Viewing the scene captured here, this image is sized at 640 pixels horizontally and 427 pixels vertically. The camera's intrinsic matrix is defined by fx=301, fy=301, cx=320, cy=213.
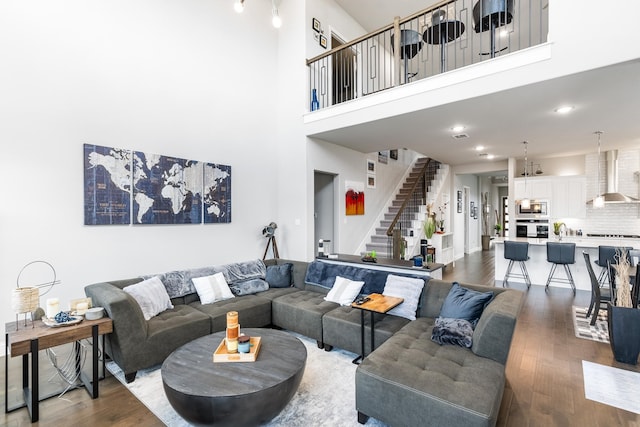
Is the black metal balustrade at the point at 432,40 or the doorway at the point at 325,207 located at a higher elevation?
the black metal balustrade at the point at 432,40

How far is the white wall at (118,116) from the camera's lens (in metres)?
3.20

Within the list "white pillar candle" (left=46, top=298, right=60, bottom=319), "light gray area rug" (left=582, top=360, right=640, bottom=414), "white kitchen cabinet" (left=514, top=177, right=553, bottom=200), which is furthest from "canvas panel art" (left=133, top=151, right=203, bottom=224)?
"white kitchen cabinet" (left=514, top=177, right=553, bottom=200)

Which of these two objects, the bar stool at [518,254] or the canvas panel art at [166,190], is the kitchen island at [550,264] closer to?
the bar stool at [518,254]

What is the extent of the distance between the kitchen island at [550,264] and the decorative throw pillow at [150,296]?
249 inches

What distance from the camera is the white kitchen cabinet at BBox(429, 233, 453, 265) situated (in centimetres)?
764

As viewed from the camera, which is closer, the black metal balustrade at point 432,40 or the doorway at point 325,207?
the black metal balustrade at point 432,40

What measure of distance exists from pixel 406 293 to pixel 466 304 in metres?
0.67

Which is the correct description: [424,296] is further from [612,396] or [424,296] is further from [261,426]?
[261,426]

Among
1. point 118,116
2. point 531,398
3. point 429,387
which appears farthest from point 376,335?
point 118,116

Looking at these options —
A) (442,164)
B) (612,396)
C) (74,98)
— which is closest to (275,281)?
(74,98)

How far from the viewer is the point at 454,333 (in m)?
2.42

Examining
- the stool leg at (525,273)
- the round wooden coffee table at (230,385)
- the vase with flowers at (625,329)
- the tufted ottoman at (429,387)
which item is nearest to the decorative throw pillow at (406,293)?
the tufted ottoman at (429,387)

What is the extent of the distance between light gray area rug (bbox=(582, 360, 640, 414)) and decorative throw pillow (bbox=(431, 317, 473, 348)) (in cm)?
111

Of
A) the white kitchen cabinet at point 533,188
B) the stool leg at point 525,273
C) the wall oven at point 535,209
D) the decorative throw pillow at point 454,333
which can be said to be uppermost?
the white kitchen cabinet at point 533,188
